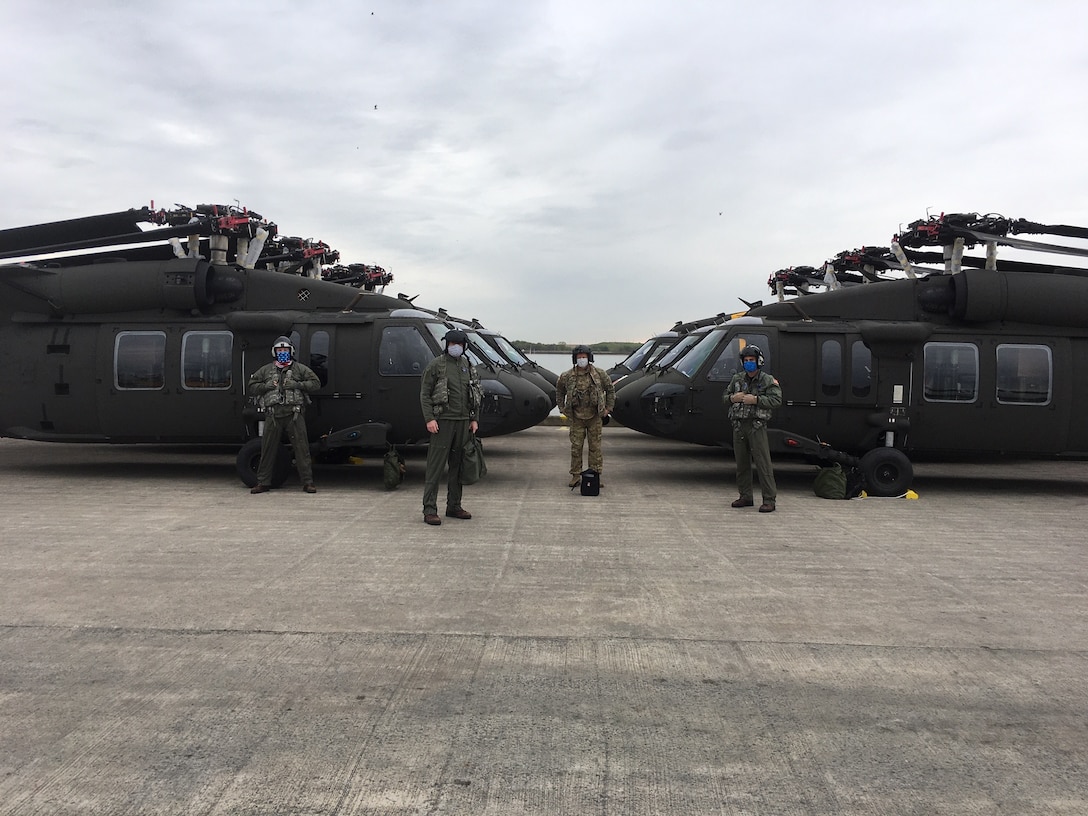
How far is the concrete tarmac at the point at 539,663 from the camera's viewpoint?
9.55ft

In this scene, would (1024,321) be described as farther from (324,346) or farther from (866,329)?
(324,346)

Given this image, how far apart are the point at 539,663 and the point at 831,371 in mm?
6502

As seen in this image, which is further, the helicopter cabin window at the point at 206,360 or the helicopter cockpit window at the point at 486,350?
the helicopter cockpit window at the point at 486,350

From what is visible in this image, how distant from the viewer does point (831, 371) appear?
9.37 meters

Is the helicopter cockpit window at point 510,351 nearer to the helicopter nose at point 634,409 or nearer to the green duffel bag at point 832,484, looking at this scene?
the helicopter nose at point 634,409

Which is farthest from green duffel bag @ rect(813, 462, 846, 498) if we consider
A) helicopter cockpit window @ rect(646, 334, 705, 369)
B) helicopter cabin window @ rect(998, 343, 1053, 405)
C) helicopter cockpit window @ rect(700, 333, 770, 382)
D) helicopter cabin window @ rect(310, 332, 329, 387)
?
helicopter cabin window @ rect(310, 332, 329, 387)

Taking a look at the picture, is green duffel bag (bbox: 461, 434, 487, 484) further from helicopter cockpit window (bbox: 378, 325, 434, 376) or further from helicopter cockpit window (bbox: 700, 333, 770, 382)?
helicopter cockpit window (bbox: 700, 333, 770, 382)

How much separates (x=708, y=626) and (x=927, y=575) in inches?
83.5

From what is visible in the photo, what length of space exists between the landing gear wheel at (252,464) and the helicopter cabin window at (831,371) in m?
6.16

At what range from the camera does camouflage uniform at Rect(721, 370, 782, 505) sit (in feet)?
26.6

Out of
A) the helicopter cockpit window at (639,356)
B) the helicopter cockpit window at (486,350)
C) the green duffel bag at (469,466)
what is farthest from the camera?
the helicopter cockpit window at (639,356)

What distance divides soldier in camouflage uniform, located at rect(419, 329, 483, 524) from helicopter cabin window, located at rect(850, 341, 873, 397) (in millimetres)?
4520

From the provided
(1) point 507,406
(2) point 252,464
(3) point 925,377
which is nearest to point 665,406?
(1) point 507,406

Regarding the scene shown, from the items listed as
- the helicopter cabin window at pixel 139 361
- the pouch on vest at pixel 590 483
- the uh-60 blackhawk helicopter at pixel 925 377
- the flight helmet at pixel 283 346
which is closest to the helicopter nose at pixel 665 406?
the uh-60 blackhawk helicopter at pixel 925 377
